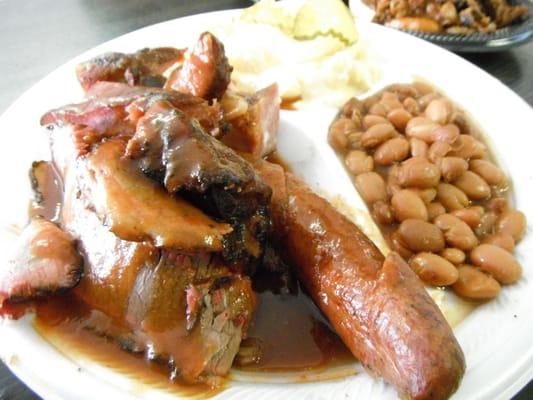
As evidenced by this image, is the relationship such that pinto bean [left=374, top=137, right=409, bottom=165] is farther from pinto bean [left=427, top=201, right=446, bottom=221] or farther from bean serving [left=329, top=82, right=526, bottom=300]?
pinto bean [left=427, top=201, right=446, bottom=221]

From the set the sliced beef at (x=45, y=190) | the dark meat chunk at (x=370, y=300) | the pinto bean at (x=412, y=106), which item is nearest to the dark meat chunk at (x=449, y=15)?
the pinto bean at (x=412, y=106)

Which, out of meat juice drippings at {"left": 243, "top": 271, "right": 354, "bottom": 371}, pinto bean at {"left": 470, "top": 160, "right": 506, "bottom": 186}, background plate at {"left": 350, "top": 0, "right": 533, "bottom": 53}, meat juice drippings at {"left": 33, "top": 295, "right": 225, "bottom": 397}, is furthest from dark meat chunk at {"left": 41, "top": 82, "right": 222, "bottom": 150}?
background plate at {"left": 350, "top": 0, "right": 533, "bottom": 53}

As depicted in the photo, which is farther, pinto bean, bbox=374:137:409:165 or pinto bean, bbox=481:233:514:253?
pinto bean, bbox=374:137:409:165

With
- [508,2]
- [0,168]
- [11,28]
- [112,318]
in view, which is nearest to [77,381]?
[112,318]

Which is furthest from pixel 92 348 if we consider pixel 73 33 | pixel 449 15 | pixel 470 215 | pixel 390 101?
pixel 449 15

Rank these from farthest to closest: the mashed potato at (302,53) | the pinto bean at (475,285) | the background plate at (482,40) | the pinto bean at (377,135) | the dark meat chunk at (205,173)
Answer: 1. the background plate at (482,40)
2. the mashed potato at (302,53)
3. the pinto bean at (377,135)
4. the pinto bean at (475,285)
5. the dark meat chunk at (205,173)

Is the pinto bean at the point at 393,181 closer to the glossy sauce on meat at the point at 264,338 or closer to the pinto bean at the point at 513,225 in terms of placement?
the pinto bean at the point at 513,225
